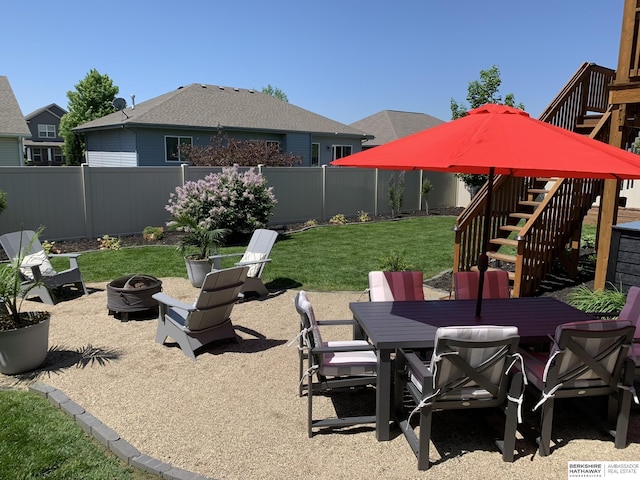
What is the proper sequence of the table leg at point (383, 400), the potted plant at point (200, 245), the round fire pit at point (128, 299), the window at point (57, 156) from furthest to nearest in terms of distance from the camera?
the window at point (57, 156)
the potted plant at point (200, 245)
the round fire pit at point (128, 299)
the table leg at point (383, 400)

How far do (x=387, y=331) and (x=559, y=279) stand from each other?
5614mm

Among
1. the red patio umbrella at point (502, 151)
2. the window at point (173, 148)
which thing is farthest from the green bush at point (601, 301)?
the window at point (173, 148)

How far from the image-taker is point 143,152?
2031 cm

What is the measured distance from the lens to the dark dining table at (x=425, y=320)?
3482mm

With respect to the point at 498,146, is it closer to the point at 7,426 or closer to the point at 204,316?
the point at 204,316

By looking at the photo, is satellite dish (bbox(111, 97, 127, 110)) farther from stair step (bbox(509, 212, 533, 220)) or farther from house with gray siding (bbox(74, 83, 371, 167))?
stair step (bbox(509, 212, 533, 220))

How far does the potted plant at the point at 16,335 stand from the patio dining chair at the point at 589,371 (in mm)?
4477

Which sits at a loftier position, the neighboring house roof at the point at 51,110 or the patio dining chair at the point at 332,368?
the neighboring house roof at the point at 51,110

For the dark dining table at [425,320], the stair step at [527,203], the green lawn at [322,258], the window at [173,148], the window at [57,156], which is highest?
the window at [57,156]

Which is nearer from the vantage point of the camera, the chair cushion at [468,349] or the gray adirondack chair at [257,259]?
the chair cushion at [468,349]

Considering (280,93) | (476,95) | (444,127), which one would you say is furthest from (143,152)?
(280,93)

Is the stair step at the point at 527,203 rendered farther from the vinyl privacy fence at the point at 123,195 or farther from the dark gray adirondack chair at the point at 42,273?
the vinyl privacy fence at the point at 123,195

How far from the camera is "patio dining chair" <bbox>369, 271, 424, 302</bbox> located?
4832 mm

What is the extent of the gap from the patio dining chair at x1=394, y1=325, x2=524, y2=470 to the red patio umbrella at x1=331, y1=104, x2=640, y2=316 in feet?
3.49
